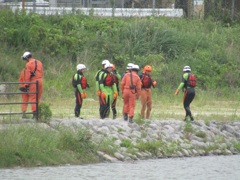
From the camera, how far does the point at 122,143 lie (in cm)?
2480

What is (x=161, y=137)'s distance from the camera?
86.0 feet

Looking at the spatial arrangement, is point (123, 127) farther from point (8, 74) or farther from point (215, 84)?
point (215, 84)

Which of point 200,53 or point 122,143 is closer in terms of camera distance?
point 122,143

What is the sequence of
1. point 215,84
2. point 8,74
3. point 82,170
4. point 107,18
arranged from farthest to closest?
1. point 107,18
2. point 215,84
3. point 8,74
4. point 82,170

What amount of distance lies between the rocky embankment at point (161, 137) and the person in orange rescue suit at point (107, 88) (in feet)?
3.51

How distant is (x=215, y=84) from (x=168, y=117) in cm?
1050

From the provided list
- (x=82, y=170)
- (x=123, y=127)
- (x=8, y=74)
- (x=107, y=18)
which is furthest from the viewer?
(x=107, y=18)

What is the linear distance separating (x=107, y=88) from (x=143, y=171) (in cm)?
515

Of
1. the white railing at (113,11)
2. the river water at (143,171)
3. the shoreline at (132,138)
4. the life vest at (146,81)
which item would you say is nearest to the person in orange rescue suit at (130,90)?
the shoreline at (132,138)

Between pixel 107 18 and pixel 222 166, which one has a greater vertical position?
pixel 107 18

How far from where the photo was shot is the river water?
68.8ft

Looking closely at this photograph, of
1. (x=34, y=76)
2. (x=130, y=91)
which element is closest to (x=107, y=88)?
(x=130, y=91)

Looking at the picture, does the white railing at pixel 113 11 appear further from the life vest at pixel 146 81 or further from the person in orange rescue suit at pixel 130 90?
the person in orange rescue suit at pixel 130 90


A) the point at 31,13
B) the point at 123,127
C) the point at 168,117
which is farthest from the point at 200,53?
the point at 123,127
